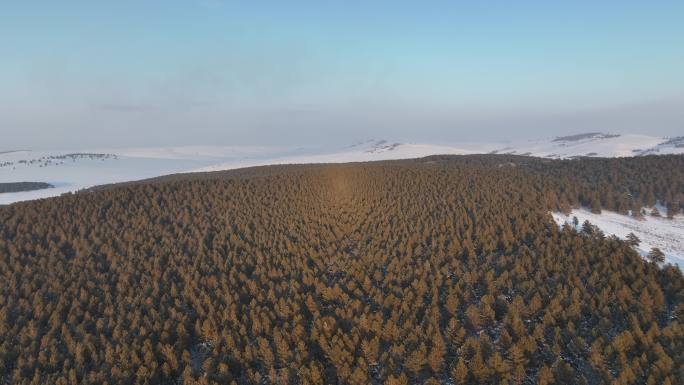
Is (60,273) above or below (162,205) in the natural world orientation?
below

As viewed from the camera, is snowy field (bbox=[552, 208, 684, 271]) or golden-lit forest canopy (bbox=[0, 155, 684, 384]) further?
snowy field (bbox=[552, 208, 684, 271])

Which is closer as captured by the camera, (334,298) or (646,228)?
(334,298)

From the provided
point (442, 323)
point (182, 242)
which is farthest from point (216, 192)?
point (442, 323)

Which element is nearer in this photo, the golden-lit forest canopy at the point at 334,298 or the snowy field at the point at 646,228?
the golden-lit forest canopy at the point at 334,298

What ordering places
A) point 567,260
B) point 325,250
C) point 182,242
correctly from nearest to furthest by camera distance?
point 567,260 < point 325,250 < point 182,242

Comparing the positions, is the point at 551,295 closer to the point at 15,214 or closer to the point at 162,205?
the point at 162,205
